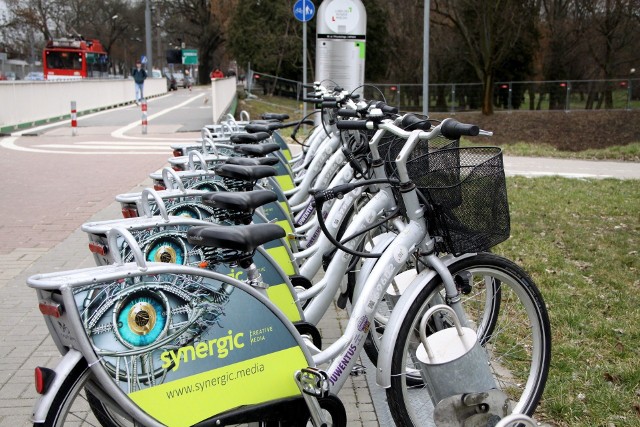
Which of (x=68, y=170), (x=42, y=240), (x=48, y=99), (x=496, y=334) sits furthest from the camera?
(x=48, y=99)

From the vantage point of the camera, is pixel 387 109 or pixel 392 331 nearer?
pixel 392 331

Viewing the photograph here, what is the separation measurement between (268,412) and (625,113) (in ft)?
94.4

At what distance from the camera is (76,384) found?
7.55 ft

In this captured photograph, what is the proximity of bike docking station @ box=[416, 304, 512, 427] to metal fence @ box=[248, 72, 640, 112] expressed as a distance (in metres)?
25.7

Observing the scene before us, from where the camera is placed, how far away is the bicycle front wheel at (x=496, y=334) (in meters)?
2.95

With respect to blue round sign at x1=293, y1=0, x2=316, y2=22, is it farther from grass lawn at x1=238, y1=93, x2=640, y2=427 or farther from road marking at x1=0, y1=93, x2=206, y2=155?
grass lawn at x1=238, y1=93, x2=640, y2=427

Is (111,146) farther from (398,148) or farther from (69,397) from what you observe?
(69,397)

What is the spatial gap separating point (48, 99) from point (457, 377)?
22056 millimetres

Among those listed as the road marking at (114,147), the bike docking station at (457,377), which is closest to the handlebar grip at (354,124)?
the bike docking station at (457,377)

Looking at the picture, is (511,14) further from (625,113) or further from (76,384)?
(76,384)

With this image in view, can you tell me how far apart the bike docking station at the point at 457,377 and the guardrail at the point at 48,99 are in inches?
708

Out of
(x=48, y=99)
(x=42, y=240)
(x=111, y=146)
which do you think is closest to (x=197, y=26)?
(x=48, y=99)

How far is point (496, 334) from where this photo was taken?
3686 mm

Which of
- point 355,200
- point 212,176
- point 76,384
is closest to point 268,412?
point 76,384
